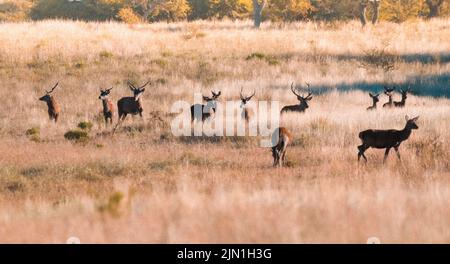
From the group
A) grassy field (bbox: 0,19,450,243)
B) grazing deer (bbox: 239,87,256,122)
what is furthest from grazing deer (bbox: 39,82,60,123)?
grazing deer (bbox: 239,87,256,122)

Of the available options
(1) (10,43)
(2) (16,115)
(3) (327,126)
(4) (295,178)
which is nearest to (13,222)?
(4) (295,178)

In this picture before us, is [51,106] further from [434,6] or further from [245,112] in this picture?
[434,6]

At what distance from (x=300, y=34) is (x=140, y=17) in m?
24.9

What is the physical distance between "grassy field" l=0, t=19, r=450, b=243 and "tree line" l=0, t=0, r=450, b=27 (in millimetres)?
17260

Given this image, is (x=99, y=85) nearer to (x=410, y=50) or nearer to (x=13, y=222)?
(x=410, y=50)

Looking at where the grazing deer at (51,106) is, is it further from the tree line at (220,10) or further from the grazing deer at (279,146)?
the tree line at (220,10)

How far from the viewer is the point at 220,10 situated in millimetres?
60344

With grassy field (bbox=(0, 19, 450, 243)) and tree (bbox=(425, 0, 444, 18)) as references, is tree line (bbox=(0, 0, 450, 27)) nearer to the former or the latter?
tree (bbox=(425, 0, 444, 18))

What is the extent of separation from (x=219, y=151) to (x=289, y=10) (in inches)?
1586

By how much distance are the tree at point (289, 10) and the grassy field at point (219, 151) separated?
53.7 feet

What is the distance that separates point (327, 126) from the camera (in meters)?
16.6

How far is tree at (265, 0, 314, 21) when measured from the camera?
173ft

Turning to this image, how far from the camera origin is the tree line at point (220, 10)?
5366 cm

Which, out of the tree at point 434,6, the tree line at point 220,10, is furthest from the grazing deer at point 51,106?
the tree at point 434,6
